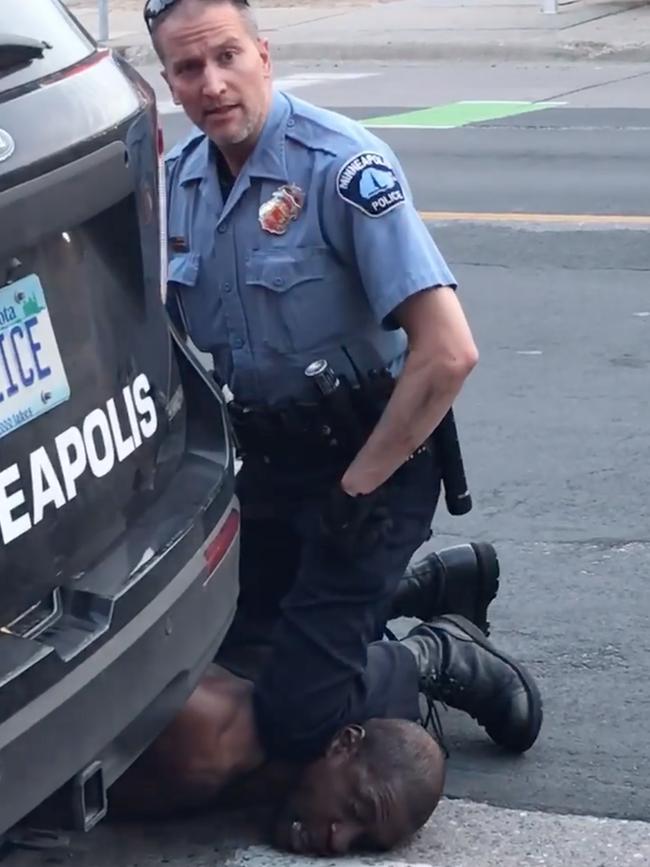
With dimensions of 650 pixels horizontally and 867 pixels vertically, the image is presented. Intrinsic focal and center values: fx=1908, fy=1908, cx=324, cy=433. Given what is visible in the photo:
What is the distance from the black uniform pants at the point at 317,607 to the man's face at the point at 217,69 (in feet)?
2.15

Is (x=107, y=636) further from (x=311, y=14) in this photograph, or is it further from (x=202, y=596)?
(x=311, y=14)

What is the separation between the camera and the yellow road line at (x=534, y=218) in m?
9.43

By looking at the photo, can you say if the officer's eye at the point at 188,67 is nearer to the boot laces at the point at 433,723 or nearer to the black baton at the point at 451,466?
the black baton at the point at 451,466

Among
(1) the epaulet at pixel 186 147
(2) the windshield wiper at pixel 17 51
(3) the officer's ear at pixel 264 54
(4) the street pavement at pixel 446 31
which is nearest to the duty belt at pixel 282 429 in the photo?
(1) the epaulet at pixel 186 147

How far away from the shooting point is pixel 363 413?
11.3ft

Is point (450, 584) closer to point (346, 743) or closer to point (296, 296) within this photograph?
point (346, 743)

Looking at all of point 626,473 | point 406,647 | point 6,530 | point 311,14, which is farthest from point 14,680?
point 311,14

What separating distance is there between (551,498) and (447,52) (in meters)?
14.0

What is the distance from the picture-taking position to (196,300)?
139 inches

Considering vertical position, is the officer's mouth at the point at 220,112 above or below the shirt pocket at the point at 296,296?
above

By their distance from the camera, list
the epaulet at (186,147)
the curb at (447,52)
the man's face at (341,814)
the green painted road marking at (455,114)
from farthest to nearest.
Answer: the curb at (447,52), the green painted road marking at (455,114), the epaulet at (186,147), the man's face at (341,814)

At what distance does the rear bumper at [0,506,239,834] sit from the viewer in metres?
2.43

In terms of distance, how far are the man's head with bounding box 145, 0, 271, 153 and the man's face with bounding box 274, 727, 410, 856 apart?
1.14m

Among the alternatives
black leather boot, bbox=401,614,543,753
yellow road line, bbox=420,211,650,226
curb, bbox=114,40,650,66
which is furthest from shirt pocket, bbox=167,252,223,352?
curb, bbox=114,40,650,66
